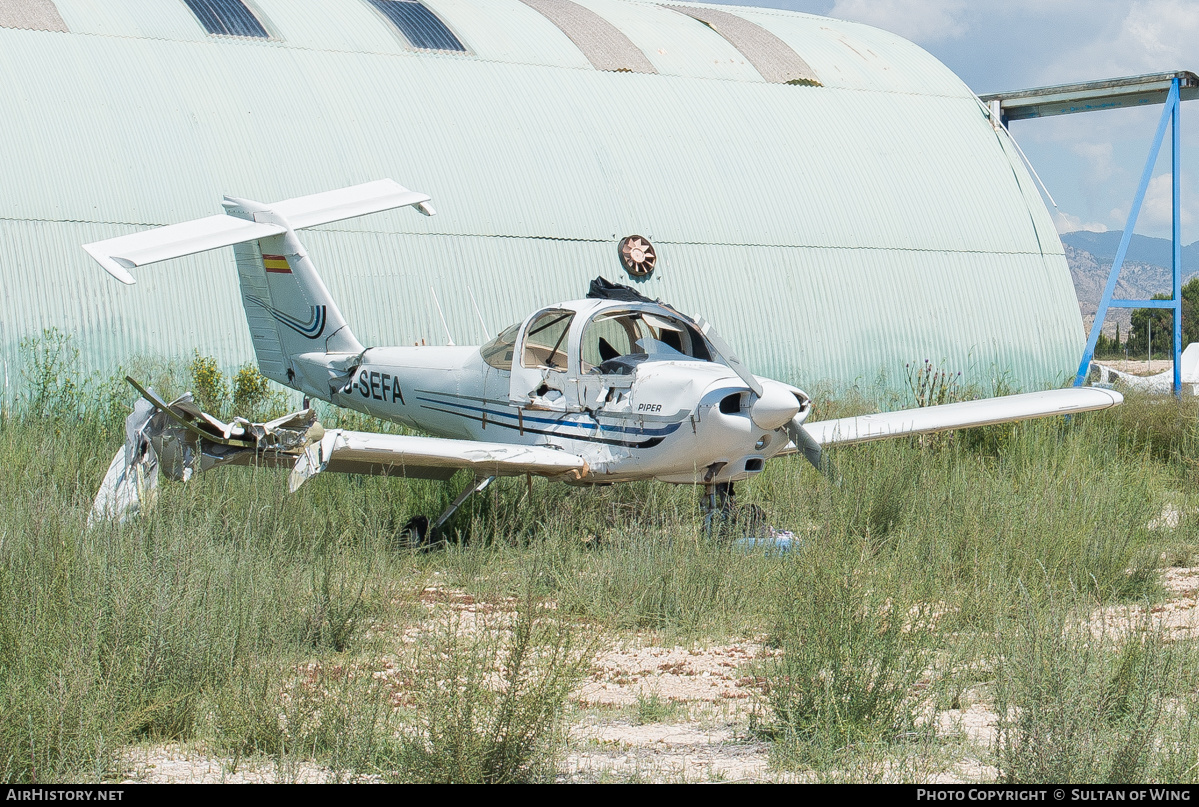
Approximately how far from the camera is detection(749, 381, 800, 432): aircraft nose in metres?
9.06

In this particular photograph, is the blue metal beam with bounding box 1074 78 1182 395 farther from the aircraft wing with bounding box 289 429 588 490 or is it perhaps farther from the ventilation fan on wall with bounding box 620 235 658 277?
the aircraft wing with bounding box 289 429 588 490

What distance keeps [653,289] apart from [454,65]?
16.4 ft

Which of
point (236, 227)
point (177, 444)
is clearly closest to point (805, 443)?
point (177, 444)

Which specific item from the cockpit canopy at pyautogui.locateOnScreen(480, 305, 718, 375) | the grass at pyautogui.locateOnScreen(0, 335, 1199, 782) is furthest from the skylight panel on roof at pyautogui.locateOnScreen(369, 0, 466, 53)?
the grass at pyautogui.locateOnScreen(0, 335, 1199, 782)

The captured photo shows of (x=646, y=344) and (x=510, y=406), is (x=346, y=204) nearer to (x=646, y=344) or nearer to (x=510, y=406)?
(x=510, y=406)

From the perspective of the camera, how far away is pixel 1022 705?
4.69 metres

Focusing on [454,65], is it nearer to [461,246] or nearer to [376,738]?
[461,246]

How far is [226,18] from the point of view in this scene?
17.5 m

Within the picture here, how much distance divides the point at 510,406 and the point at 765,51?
14.0m

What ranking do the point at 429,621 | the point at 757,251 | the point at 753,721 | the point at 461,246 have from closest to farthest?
the point at 753,721 < the point at 429,621 < the point at 461,246 < the point at 757,251

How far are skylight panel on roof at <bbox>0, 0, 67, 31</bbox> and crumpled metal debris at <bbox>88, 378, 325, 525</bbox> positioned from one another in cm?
1066

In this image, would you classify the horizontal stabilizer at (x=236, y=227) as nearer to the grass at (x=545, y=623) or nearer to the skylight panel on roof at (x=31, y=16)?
the grass at (x=545, y=623)
